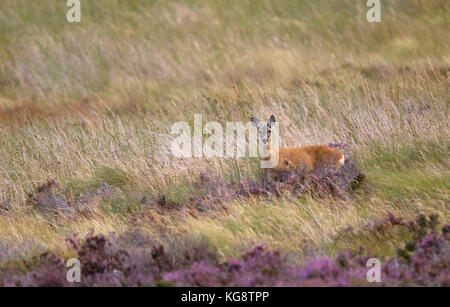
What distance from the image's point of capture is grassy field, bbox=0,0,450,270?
7348mm

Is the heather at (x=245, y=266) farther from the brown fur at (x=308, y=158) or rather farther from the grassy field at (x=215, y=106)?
the brown fur at (x=308, y=158)

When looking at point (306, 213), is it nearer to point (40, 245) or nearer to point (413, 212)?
point (413, 212)

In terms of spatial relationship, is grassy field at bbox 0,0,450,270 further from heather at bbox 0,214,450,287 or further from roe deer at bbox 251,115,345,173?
roe deer at bbox 251,115,345,173

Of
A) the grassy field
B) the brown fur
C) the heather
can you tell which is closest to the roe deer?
the brown fur

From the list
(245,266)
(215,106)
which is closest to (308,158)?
(245,266)

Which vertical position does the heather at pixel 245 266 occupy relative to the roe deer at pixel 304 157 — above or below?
below

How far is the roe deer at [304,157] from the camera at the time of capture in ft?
29.1

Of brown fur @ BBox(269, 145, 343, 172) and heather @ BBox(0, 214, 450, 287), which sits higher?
brown fur @ BBox(269, 145, 343, 172)

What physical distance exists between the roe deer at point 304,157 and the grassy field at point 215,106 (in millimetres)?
419

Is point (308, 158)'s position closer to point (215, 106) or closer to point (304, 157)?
point (304, 157)

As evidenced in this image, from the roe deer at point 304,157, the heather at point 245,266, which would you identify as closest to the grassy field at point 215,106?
the heather at point 245,266

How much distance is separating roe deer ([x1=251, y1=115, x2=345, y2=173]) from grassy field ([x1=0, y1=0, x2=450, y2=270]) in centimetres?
42

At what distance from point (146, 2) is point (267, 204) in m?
18.3
